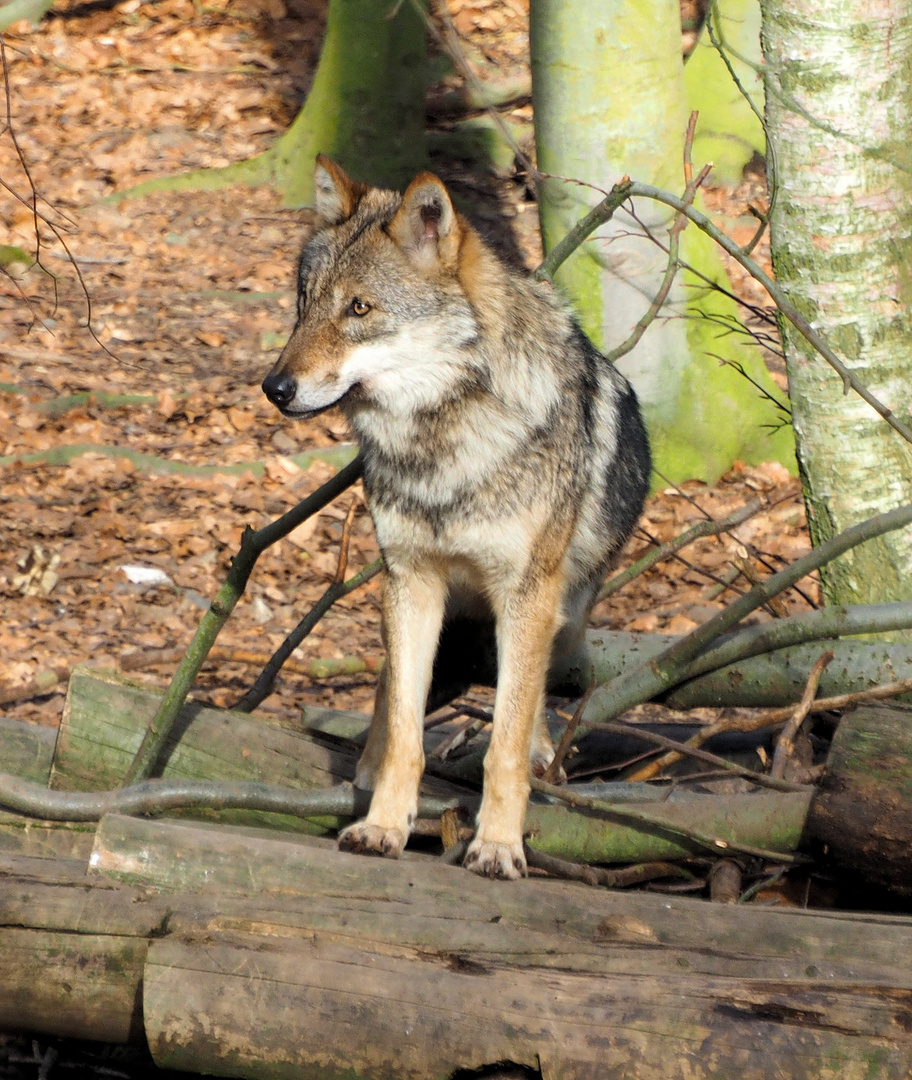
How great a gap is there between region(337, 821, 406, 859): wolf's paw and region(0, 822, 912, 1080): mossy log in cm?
33

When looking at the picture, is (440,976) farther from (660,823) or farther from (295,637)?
(295,637)

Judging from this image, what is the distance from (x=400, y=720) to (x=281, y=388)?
4.08ft

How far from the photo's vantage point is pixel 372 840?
3.95 meters

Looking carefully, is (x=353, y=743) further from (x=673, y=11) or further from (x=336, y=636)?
(x=673, y=11)

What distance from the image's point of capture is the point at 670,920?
3328 millimetres

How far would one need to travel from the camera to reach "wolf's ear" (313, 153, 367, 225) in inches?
170

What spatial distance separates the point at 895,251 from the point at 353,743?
3173 mm

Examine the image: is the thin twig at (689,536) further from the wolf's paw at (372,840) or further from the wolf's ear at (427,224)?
the wolf's paw at (372,840)

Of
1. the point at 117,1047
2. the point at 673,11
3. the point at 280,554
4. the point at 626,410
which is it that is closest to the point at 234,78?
the point at 673,11

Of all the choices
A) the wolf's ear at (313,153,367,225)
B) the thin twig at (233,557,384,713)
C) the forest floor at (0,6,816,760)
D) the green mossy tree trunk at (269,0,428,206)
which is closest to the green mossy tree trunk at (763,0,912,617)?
the forest floor at (0,6,816,760)

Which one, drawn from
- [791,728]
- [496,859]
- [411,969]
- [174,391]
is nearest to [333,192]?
[496,859]

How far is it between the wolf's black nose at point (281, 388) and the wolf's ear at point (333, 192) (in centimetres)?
82

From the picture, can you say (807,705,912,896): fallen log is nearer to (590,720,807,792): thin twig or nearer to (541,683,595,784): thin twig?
(590,720,807,792): thin twig

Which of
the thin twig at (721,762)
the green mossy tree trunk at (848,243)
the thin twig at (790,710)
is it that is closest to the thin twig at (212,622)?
the thin twig at (721,762)
